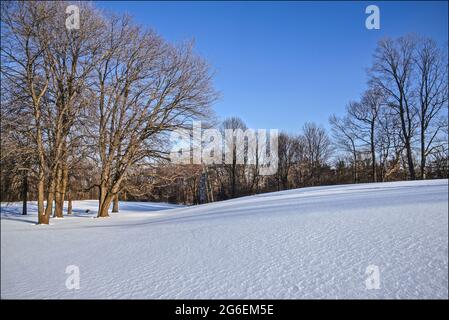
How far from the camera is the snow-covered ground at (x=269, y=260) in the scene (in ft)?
9.47

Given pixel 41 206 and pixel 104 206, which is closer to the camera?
pixel 41 206

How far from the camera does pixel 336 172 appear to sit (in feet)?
135

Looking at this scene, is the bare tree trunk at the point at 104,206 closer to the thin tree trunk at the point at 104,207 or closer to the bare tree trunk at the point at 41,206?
the thin tree trunk at the point at 104,207

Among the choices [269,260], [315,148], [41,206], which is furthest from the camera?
[315,148]

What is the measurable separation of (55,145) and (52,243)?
201 inches

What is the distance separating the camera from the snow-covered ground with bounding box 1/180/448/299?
9.47 ft

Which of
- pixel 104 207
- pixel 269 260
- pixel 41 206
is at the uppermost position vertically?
pixel 41 206

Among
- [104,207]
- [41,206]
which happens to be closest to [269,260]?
[41,206]

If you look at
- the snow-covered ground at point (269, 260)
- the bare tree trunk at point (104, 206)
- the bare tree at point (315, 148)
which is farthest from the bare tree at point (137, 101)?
the bare tree at point (315, 148)

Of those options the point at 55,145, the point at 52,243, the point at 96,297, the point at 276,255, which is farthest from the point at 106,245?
the point at 55,145

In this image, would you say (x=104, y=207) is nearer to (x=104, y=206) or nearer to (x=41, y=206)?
(x=104, y=206)

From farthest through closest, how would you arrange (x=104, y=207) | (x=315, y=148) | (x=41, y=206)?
(x=315, y=148)
(x=104, y=207)
(x=41, y=206)

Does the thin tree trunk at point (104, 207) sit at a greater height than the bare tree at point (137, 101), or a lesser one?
lesser

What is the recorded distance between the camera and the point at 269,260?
3658mm
